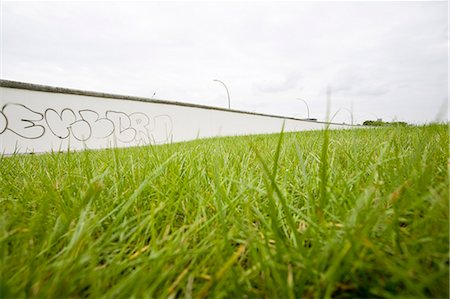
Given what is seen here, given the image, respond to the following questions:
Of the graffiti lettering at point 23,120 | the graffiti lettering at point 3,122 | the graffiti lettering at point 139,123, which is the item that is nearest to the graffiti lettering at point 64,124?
the graffiti lettering at point 23,120

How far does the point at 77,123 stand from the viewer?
12.5ft

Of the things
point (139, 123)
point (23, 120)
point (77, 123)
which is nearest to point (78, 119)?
point (77, 123)

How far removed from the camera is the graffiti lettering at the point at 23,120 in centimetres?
298

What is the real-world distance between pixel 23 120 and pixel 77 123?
29.5 inches

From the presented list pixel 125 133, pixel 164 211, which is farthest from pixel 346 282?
pixel 125 133

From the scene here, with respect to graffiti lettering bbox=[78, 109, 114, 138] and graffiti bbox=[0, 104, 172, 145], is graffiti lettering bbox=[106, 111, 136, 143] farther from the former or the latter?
graffiti lettering bbox=[78, 109, 114, 138]

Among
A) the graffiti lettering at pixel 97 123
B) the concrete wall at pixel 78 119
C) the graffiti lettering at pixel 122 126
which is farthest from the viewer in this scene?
the graffiti lettering at pixel 122 126

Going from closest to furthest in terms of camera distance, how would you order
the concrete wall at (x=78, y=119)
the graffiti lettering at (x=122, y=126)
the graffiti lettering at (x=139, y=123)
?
the concrete wall at (x=78, y=119)
the graffiti lettering at (x=122, y=126)
the graffiti lettering at (x=139, y=123)

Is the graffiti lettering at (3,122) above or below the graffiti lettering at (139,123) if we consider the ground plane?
below

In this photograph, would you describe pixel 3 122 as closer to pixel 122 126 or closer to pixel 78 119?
pixel 78 119

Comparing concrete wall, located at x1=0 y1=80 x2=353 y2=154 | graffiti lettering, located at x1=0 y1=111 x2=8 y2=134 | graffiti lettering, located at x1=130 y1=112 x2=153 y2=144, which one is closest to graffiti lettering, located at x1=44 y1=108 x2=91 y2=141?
concrete wall, located at x1=0 y1=80 x2=353 y2=154

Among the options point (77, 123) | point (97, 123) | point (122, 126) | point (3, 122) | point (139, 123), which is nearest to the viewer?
point (3, 122)

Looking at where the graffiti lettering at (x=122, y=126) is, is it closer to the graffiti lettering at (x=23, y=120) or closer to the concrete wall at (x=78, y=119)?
the concrete wall at (x=78, y=119)

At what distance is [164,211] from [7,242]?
213 millimetres
